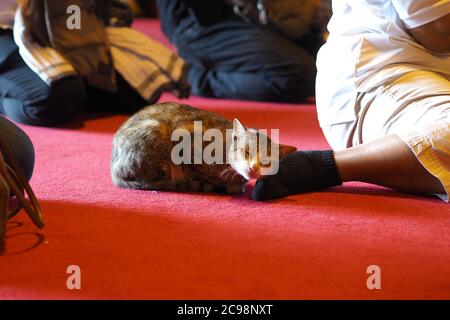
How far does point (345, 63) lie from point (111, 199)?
2.25 ft

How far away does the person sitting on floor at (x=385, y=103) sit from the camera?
158 cm

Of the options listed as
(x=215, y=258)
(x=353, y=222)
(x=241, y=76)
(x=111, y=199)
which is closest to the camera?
(x=215, y=258)

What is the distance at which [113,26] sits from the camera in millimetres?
2812

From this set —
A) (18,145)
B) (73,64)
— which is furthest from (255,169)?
(73,64)

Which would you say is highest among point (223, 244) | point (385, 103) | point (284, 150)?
point (385, 103)

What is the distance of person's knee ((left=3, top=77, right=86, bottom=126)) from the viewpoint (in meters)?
2.36

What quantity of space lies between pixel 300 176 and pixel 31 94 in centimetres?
115

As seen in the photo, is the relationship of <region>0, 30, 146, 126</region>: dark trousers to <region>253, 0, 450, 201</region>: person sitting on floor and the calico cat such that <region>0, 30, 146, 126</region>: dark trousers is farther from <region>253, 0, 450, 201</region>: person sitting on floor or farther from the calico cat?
<region>253, 0, 450, 201</region>: person sitting on floor

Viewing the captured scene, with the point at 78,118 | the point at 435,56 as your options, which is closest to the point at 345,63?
the point at 435,56

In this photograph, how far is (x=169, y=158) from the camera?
1.70 meters

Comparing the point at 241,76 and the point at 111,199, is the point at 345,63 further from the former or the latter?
the point at 241,76

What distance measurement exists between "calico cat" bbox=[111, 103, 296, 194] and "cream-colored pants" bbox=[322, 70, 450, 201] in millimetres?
200

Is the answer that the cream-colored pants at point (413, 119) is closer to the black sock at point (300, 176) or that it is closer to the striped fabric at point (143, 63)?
A: the black sock at point (300, 176)

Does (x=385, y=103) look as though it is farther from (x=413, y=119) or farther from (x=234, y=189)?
(x=234, y=189)
